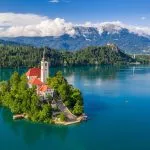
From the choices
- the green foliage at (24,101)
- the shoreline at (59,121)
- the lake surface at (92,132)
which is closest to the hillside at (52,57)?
the green foliage at (24,101)

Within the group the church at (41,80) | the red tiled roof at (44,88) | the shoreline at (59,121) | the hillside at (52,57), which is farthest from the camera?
the hillside at (52,57)

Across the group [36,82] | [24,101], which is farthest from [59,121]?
[36,82]

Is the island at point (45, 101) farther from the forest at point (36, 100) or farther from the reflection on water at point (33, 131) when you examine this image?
the reflection on water at point (33, 131)

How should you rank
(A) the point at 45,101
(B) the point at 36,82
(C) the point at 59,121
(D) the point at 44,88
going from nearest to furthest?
(C) the point at 59,121
(A) the point at 45,101
(D) the point at 44,88
(B) the point at 36,82

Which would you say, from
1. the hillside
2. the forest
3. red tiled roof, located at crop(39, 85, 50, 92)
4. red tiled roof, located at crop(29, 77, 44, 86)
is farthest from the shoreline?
the hillside

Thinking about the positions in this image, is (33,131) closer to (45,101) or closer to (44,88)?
(45,101)

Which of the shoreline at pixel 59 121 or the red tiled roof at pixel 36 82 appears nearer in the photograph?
the shoreline at pixel 59 121

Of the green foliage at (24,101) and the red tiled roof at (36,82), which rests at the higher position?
the red tiled roof at (36,82)

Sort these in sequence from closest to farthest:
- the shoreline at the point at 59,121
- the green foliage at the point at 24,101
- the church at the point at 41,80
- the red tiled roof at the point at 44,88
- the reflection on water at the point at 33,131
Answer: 1. the reflection on water at the point at 33,131
2. the shoreline at the point at 59,121
3. the green foliage at the point at 24,101
4. the church at the point at 41,80
5. the red tiled roof at the point at 44,88
